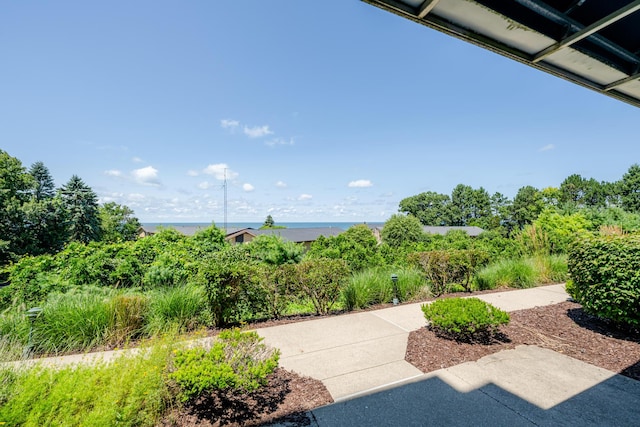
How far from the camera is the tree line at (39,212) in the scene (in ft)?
84.6

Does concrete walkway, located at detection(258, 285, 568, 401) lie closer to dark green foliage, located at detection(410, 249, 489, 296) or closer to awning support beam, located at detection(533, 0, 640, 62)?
dark green foliage, located at detection(410, 249, 489, 296)

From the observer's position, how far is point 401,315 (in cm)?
513

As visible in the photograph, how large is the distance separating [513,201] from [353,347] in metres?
68.2

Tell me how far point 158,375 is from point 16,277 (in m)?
6.20

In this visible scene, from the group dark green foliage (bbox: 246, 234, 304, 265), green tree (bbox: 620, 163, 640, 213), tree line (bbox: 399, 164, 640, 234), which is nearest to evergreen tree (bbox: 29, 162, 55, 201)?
dark green foliage (bbox: 246, 234, 304, 265)

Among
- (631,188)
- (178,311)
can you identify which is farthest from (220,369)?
(631,188)

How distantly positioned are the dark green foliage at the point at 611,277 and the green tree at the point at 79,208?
138 feet

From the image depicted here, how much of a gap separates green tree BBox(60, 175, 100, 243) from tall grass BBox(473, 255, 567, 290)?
40.4 meters

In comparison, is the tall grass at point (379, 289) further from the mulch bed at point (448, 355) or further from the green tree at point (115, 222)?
the green tree at point (115, 222)

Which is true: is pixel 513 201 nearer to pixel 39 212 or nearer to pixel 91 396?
pixel 91 396

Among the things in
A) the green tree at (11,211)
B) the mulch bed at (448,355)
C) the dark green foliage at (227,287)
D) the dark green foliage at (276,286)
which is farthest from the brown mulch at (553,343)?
the green tree at (11,211)

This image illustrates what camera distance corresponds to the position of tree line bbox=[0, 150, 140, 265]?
84.6 feet

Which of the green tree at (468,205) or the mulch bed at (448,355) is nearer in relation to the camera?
the mulch bed at (448,355)

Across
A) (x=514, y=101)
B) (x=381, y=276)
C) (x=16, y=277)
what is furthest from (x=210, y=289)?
(x=514, y=101)
